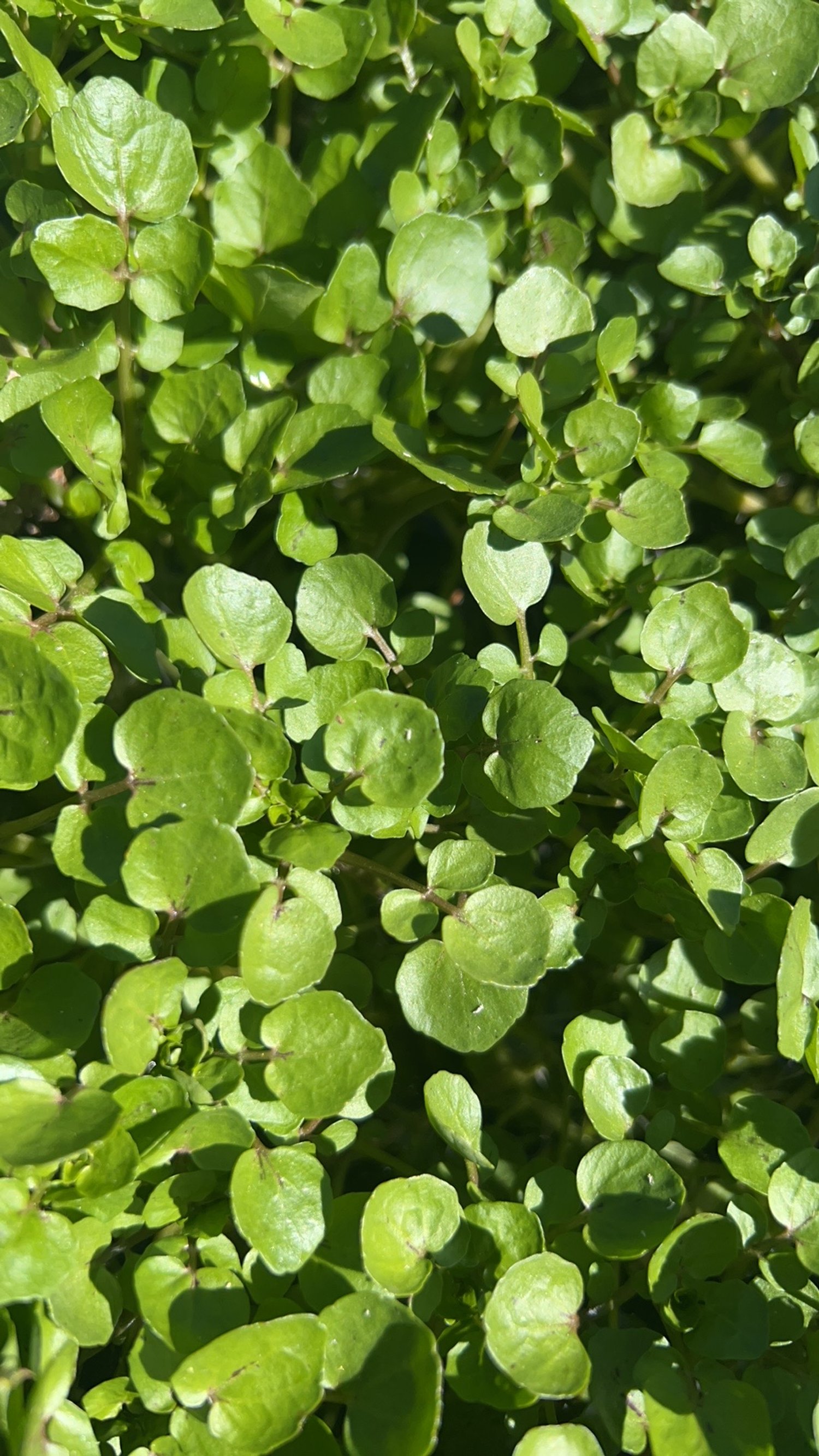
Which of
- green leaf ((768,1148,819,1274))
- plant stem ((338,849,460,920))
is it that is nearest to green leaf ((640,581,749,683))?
plant stem ((338,849,460,920))

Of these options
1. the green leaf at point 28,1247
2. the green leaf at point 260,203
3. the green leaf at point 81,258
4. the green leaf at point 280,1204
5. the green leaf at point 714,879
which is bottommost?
the green leaf at point 714,879

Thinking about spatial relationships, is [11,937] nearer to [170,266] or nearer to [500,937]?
[500,937]

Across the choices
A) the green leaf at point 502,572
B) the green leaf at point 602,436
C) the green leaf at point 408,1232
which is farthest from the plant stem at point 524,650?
the green leaf at point 408,1232

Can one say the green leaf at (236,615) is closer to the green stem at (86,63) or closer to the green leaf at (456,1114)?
the green leaf at (456,1114)

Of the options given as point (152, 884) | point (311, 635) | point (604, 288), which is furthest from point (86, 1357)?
point (604, 288)

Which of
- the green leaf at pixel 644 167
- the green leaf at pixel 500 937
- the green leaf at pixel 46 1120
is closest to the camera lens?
the green leaf at pixel 46 1120

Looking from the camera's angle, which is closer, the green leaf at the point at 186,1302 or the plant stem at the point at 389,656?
the green leaf at the point at 186,1302

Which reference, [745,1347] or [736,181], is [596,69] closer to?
[736,181]

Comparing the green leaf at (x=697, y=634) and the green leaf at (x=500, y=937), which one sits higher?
the green leaf at (x=697, y=634)
